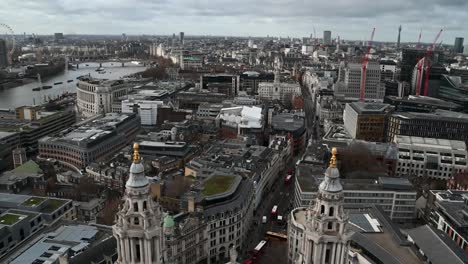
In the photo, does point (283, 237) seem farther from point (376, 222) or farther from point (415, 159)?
point (415, 159)

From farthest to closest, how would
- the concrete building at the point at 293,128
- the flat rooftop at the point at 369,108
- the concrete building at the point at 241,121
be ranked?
the flat rooftop at the point at 369,108
the concrete building at the point at 241,121
the concrete building at the point at 293,128

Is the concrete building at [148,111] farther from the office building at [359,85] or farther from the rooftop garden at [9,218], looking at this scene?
the office building at [359,85]

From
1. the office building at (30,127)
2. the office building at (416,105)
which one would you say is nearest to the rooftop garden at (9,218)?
the office building at (30,127)

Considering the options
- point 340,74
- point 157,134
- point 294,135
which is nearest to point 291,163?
point 294,135

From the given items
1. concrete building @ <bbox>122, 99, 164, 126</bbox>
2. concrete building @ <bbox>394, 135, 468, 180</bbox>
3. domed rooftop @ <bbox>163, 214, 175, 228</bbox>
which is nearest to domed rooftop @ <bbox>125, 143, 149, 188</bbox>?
domed rooftop @ <bbox>163, 214, 175, 228</bbox>

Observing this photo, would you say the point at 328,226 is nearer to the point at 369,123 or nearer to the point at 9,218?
the point at 9,218
